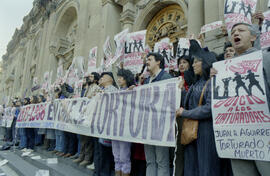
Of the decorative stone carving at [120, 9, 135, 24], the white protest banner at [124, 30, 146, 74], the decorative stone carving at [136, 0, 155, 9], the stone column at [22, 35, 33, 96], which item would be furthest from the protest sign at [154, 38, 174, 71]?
the stone column at [22, 35, 33, 96]

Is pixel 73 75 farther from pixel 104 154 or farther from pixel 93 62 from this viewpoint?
pixel 104 154

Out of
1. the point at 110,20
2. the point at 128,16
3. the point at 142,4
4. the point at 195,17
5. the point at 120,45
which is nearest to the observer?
the point at 120,45

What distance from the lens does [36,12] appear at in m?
20.0

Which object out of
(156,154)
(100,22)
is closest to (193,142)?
(156,154)

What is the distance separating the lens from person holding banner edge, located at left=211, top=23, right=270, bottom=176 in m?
1.36

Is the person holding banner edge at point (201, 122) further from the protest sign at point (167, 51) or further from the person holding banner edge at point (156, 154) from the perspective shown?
the protest sign at point (167, 51)

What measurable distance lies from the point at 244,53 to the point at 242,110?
1.77 ft

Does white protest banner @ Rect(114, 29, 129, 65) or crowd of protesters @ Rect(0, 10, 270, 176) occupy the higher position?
white protest banner @ Rect(114, 29, 129, 65)

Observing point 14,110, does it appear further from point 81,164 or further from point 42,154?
point 81,164

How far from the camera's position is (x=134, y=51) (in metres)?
4.36

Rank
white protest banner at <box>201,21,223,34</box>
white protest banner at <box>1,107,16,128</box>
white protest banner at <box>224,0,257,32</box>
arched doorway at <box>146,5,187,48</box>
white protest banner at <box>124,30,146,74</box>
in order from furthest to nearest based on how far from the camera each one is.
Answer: white protest banner at <box>1,107,16,128</box>, arched doorway at <box>146,5,187,48</box>, white protest banner at <box>124,30,146,74</box>, white protest banner at <box>201,21,223,34</box>, white protest banner at <box>224,0,257,32</box>

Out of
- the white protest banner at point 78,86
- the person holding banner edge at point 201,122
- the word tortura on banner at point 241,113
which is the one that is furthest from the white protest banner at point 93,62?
A: the word tortura on banner at point 241,113

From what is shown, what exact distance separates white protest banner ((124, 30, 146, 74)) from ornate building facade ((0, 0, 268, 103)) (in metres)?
1.66

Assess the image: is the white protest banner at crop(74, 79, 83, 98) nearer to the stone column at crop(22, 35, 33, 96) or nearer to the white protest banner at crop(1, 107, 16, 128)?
the white protest banner at crop(1, 107, 16, 128)
